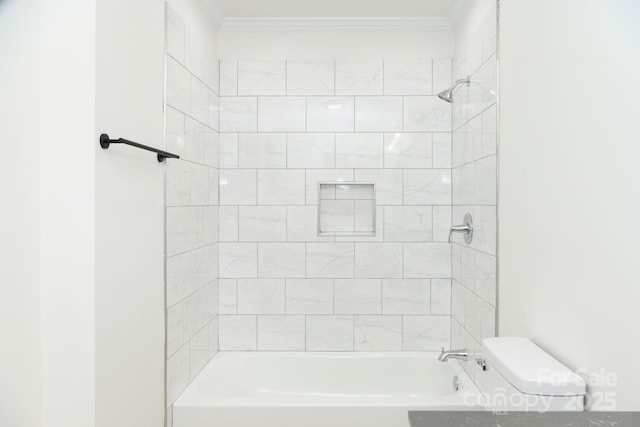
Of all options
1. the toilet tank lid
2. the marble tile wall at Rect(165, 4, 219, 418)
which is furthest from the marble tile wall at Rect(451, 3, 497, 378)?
the marble tile wall at Rect(165, 4, 219, 418)

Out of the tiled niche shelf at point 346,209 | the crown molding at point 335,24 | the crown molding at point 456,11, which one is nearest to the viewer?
the crown molding at point 456,11

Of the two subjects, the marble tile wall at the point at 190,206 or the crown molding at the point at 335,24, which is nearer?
the marble tile wall at the point at 190,206

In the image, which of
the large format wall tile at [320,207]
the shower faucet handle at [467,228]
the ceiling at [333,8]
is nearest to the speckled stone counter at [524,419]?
the shower faucet handle at [467,228]

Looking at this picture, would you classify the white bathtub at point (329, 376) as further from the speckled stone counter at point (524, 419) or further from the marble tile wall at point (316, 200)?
the speckled stone counter at point (524, 419)

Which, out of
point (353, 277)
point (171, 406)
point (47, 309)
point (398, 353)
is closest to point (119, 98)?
point (47, 309)

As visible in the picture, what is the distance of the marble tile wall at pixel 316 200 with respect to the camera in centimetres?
306

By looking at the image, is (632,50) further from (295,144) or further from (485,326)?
(295,144)

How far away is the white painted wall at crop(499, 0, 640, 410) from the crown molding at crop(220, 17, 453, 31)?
106 cm

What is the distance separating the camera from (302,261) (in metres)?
3.10

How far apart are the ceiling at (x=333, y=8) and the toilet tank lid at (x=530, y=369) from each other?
213 centimetres

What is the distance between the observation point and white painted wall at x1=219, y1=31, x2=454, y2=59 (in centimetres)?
308

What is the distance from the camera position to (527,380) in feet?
4.28

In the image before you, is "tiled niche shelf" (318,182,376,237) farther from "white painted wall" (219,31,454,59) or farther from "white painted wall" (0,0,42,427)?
"white painted wall" (0,0,42,427)

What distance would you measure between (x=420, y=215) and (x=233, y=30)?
71.1 inches
